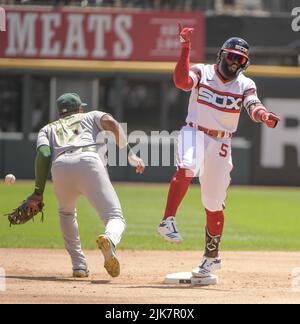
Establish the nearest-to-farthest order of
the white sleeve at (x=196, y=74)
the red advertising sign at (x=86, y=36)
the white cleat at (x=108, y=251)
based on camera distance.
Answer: the white cleat at (x=108, y=251) → the white sleeve at (x=196, y=74) → the red advertising sign at (x=86, y=36)

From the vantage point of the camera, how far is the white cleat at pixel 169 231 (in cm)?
791

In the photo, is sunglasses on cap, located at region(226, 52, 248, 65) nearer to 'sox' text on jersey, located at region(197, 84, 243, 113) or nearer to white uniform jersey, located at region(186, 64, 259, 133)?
white uniform jersey, located at region(186, 64, 259, 133)

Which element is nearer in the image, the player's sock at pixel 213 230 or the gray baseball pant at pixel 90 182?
the gray baseball pant at pixel 90 182

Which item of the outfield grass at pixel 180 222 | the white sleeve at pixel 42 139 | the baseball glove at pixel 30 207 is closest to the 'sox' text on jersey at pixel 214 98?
the white sleeve at pixel 42 139

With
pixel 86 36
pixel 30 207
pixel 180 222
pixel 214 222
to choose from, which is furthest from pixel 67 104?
pixel 86 36

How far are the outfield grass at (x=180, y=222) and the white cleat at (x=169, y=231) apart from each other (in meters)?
4.11

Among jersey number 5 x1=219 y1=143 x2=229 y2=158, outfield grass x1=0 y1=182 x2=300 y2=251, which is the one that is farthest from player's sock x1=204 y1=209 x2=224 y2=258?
outfield grass x1=0 y1=182 x2=300 y2=251

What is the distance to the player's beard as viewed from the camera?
328 inches

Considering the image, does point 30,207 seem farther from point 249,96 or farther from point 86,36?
point 86,36

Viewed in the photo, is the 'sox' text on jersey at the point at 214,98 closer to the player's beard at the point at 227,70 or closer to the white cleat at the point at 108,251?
the player's beard at the point at 227,70

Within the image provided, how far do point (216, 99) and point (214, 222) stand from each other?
1.22 m

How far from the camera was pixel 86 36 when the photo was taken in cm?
2366
